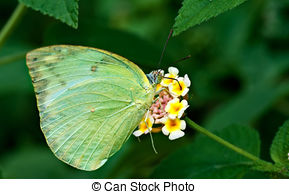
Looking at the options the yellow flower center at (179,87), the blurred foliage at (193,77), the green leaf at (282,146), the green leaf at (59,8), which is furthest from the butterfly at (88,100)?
the blurred foliage at (193,77)

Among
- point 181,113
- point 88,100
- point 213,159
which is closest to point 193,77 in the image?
point 213,159

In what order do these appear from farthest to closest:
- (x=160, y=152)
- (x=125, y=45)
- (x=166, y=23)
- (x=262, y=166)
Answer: (x=166, y=23) → (x=160, y=152) → (x=125, y=45) → (x=262, y=166)

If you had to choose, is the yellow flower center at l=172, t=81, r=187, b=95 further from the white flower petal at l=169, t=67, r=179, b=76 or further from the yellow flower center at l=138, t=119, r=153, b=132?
the yellow flower center at l=138, t=119, r=153, b=132

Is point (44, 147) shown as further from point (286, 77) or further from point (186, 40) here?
point (286, 77)

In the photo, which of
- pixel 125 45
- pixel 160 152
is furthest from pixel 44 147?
pixel 125 45

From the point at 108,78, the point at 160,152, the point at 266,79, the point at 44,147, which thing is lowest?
the point at 44,147

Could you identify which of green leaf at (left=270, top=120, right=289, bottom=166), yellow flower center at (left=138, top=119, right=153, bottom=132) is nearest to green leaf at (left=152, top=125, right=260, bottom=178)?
green leaf at (left=270, top=120, right=289, bottom=166)

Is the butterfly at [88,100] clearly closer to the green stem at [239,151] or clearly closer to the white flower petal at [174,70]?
the white flower petal at [174,70]

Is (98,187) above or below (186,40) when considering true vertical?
below
